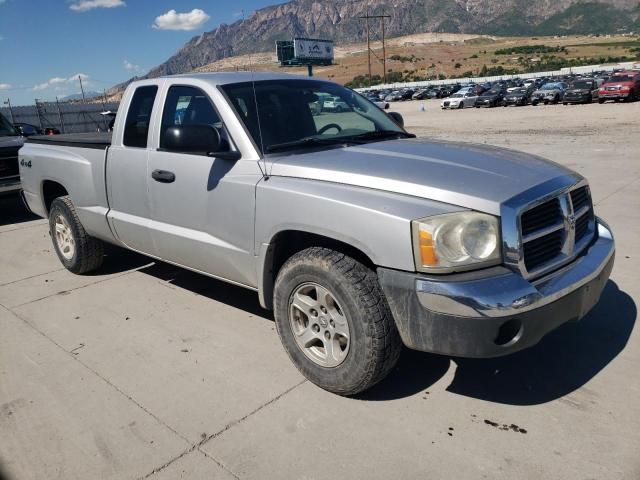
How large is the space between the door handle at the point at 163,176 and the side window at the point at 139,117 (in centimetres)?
35

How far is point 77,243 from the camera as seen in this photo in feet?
17.3

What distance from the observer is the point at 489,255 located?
2.63 m

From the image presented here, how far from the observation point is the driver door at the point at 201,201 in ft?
11.4

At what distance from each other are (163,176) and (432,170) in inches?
79.8

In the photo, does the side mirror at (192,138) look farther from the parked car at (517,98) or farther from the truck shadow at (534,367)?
the parked car at (517,98)

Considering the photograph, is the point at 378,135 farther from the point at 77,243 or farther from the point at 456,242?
the point at 77,243

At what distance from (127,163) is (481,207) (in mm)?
2938

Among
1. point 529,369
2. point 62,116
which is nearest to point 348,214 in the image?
point 529,369

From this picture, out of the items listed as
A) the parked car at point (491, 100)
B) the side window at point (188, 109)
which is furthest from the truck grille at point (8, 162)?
the parked car at point (491, 100)

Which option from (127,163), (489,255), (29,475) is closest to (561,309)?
(489,255)

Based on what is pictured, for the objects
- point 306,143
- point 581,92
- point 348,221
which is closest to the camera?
point 348,221

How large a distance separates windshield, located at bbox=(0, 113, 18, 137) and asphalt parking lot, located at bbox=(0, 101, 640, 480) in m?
5.77

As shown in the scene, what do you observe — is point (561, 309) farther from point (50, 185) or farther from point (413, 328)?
point (50, 185)

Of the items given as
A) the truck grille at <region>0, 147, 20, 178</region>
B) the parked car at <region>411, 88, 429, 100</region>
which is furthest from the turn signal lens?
the parked car at <region>411, 88, 429, 100</region>
